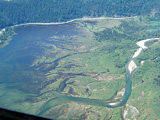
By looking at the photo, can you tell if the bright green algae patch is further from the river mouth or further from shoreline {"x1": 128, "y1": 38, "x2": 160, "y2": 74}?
shoreline {"x1": 128, "y1": 38, "x2": 160, "y2": 74}

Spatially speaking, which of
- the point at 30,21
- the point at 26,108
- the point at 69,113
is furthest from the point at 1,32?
the point at 69,113

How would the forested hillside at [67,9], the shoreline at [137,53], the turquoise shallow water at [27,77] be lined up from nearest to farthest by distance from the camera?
the turquoise shallow water at [27,77], the shoreline at [137,53], the forested hillside at [67,9]

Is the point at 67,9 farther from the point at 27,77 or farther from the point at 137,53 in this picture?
the point at 27,77

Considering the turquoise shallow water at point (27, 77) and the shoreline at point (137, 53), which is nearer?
the turquoise shallow water at point (27, 77)

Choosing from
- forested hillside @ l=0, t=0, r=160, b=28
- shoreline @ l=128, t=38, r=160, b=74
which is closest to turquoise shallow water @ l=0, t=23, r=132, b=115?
→ shoreline @ l=128, t=38, r=160, b=74

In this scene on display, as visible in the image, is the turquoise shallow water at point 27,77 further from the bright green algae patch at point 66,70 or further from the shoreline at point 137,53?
the shoreline at point 137,53

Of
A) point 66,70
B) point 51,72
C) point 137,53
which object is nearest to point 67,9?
point 137,53

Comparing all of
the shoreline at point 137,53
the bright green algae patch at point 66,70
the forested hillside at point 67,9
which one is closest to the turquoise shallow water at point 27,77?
the bright green algae patch at point 66,70
